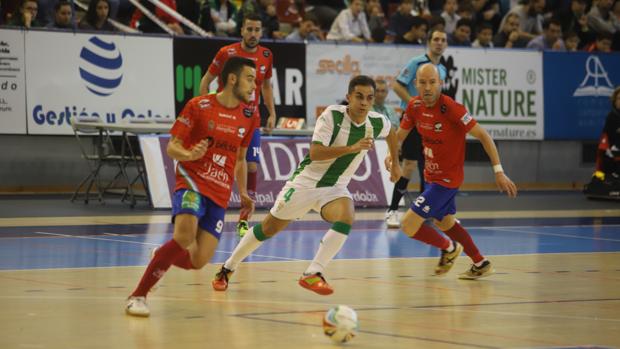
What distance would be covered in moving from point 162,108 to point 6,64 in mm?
Answer: 2684

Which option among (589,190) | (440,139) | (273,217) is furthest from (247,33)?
(589,190)

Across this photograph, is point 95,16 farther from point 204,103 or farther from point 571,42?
point 204,103

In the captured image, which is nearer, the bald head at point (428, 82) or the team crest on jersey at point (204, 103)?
the team crest on jersey at point (204, 103)

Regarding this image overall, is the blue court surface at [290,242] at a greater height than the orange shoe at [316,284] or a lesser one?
lesser

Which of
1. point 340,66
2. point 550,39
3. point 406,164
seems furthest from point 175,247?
point 550,39

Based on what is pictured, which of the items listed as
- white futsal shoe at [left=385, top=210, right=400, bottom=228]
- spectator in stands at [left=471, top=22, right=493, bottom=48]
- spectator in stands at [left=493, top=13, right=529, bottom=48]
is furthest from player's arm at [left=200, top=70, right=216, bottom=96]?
spectator in stands at [left=493, top=13, right=529, bottom=48]

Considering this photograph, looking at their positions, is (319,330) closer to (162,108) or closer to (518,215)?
(518,215)

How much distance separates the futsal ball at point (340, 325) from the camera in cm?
699

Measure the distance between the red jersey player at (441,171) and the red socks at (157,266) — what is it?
3.09 metres

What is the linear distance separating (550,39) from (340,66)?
18.3ft

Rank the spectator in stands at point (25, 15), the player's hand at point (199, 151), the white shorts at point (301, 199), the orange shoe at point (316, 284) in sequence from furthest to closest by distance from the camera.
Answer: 1. the spectator in stands at point (25, 15)
2. the white shorts at point (301, 199)
3. the orange shoe at point (316, 284)
4. the player's hand at point (199, 151)

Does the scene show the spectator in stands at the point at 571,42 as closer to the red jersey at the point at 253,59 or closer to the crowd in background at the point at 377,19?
the crowd in background at the point at 377,19

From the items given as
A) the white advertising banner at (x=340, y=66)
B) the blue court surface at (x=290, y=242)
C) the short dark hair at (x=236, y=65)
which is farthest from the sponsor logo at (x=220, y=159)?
the white advertising banner at (x=340, y=66)

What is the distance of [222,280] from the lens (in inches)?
370
